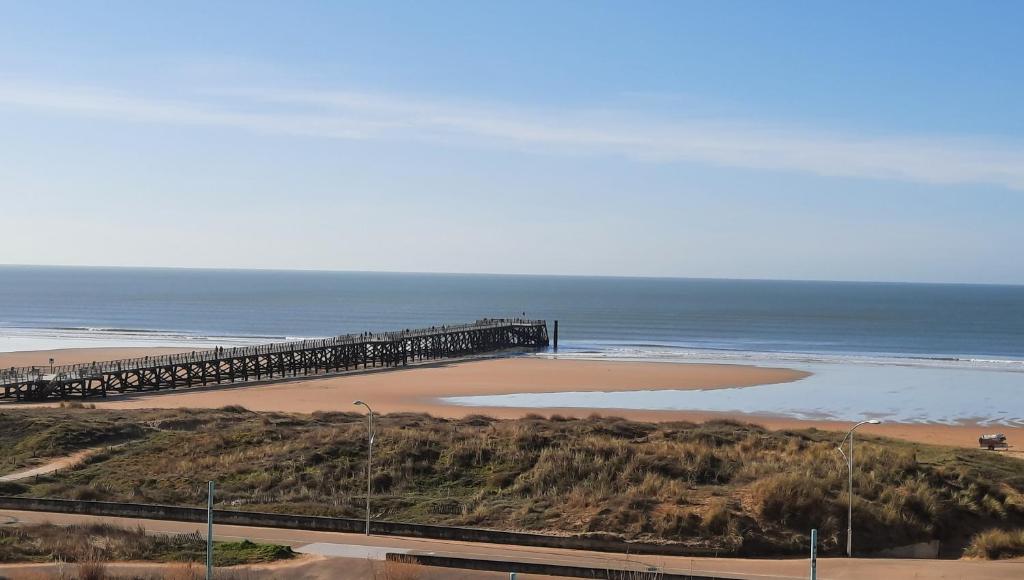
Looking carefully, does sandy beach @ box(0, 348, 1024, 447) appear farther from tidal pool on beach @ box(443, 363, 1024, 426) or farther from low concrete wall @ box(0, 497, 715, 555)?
low concrete wall @ box(0, 497, 715, 555)

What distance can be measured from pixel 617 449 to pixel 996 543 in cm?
983

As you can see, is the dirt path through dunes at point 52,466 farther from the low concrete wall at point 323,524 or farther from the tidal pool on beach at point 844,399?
the tidal pool on beach at point 844,399

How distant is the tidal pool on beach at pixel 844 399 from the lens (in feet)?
147

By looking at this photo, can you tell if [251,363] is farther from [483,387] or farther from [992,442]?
[992,442]

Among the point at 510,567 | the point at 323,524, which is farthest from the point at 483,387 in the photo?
the point at 510,567

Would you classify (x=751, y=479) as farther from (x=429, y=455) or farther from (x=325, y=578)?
(x=325, y=578)

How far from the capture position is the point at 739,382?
189 feet

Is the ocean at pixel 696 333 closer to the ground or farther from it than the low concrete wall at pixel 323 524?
farther from it

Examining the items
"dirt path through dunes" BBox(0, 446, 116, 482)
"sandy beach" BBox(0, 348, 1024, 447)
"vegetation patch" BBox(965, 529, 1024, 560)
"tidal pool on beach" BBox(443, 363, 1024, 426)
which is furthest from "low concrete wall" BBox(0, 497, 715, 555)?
"tidal pool on beach" BBox(443, 363, 1024, 426)

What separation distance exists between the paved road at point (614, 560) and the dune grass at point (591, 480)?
1.19 metres

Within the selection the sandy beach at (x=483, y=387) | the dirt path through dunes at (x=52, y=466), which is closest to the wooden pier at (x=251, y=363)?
the sandy beach at (x=483, y=387)

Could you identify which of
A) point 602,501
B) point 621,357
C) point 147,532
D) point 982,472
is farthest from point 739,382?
point 147,532

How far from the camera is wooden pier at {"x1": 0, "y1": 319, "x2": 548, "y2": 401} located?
47.0 m

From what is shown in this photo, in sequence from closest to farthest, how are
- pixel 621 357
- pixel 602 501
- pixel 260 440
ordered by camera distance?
pixel 602 501
pixel 260 440
pixel 621 357
